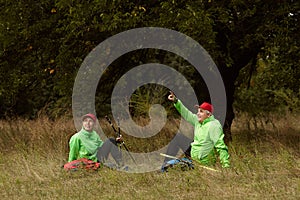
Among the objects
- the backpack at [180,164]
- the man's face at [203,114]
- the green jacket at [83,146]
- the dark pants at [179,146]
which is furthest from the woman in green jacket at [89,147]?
the man's face at [203,114]

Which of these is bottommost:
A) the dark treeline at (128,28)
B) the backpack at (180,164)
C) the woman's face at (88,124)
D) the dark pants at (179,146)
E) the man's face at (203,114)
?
the backpack at (180,164)

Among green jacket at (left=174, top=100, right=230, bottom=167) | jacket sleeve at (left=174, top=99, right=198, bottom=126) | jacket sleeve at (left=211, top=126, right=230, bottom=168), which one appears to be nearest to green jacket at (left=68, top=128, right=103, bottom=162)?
jacket sleeve at (left=174, top=99, right=198, bottom=126)

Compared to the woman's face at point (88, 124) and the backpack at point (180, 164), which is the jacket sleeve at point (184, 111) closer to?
the backpack at point (180, 164)

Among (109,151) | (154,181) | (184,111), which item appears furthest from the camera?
(109,151)

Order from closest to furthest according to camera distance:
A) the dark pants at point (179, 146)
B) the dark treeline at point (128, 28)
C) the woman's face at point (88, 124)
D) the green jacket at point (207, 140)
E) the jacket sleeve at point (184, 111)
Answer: the green jacket at point (207, 140) < the dark pants at point (179, 146) < the jacket sleeve at point (184, 111) < the woman's face at point (88, 124) < the dark treeline at point (128, 28)

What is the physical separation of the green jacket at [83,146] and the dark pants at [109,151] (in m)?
0.09

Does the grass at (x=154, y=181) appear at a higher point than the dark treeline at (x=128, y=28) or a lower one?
lower

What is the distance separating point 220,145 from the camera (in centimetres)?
808

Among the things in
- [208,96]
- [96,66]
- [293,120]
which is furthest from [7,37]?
[293,120]

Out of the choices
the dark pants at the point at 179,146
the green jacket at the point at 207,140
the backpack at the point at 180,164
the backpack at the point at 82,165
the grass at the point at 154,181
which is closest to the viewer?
the grass at the point at 154,181

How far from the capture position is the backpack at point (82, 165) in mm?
8477

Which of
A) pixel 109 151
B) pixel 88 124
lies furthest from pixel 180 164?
pixel 88 124

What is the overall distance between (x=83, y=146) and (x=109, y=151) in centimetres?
41

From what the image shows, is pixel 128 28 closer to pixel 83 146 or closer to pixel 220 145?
pixel 83 146
